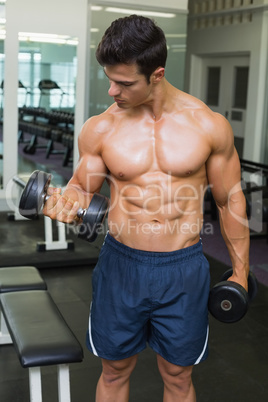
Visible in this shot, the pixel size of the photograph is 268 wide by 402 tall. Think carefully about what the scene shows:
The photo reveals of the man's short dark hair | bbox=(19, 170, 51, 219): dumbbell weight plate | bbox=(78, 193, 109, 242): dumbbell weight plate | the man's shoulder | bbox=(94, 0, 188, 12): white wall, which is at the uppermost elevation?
bbox=(94, 0, 188, 12): white wall

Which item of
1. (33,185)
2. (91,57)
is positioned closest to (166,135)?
(33,185)

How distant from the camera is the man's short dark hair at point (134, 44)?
52.5 inches

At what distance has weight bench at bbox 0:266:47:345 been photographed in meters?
2.43

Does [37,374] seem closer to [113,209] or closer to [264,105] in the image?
[113,209]

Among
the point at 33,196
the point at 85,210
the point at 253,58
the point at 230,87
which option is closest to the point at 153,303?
the point at 85,210

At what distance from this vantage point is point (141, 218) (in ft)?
5.05

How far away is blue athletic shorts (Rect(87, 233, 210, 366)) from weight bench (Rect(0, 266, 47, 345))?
0.89 metres

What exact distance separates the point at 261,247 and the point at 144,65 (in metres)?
3.54

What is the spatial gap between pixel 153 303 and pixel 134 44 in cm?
71

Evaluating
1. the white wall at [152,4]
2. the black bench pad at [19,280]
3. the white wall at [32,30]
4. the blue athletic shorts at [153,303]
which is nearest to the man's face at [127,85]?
the blue athletic shorts at [153,303]

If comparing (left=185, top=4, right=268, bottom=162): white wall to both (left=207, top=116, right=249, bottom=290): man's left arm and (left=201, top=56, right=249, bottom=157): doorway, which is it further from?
(left=207, top=116, right=249, bottom=290): man's left arm

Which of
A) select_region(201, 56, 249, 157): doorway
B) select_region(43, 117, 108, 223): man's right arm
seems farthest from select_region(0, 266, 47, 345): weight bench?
select_region(201, 56, 249, 157): doorway

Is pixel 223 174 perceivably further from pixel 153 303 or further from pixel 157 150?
pixel 153 303

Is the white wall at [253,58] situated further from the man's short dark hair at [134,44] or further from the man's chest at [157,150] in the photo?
the man's short dark hair at [134,44]
